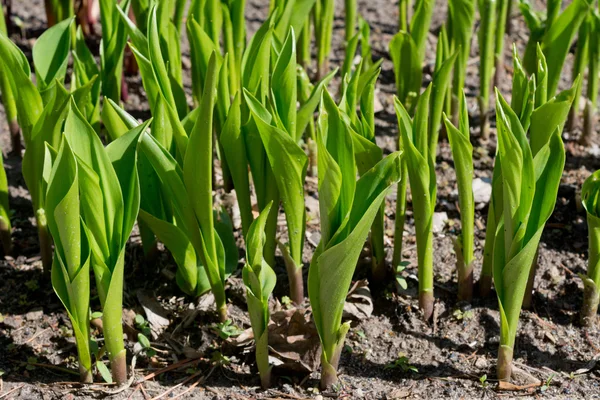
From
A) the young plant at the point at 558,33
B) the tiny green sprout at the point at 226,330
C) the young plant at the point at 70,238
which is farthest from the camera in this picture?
the young plant at the point at 558,33

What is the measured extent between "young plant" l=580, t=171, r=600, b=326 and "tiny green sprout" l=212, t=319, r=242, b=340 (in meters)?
0.82

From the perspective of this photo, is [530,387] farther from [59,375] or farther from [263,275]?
[59,375]

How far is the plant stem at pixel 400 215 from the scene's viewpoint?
2.02 meters

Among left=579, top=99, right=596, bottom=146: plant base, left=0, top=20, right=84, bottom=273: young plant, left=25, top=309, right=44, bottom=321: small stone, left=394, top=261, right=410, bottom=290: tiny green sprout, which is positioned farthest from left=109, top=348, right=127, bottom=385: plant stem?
left=579, top=99, right=596, bottom=146: plant base

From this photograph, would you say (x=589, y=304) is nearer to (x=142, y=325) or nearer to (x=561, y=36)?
(x=561, y=36)

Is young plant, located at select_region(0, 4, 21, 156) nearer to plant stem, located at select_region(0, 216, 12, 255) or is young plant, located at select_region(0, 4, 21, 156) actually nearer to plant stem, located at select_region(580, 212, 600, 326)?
plant stem, located at select_region(0, 216, 12, 255)

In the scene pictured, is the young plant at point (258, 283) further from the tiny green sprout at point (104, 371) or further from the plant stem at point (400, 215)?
the plant stem at point (400, 215)

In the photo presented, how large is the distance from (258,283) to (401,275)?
0.63m

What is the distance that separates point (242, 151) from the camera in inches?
74.2

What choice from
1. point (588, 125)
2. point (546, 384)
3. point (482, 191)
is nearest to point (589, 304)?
point (546, 384)

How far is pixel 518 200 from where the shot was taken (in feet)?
5.14

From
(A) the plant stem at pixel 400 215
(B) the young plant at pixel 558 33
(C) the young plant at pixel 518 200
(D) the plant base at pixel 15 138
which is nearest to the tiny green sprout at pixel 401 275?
(A) the plant stem at pixel 400 215

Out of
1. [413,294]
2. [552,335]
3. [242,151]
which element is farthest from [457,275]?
[242,151]

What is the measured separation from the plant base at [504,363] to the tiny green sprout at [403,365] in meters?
0.19
